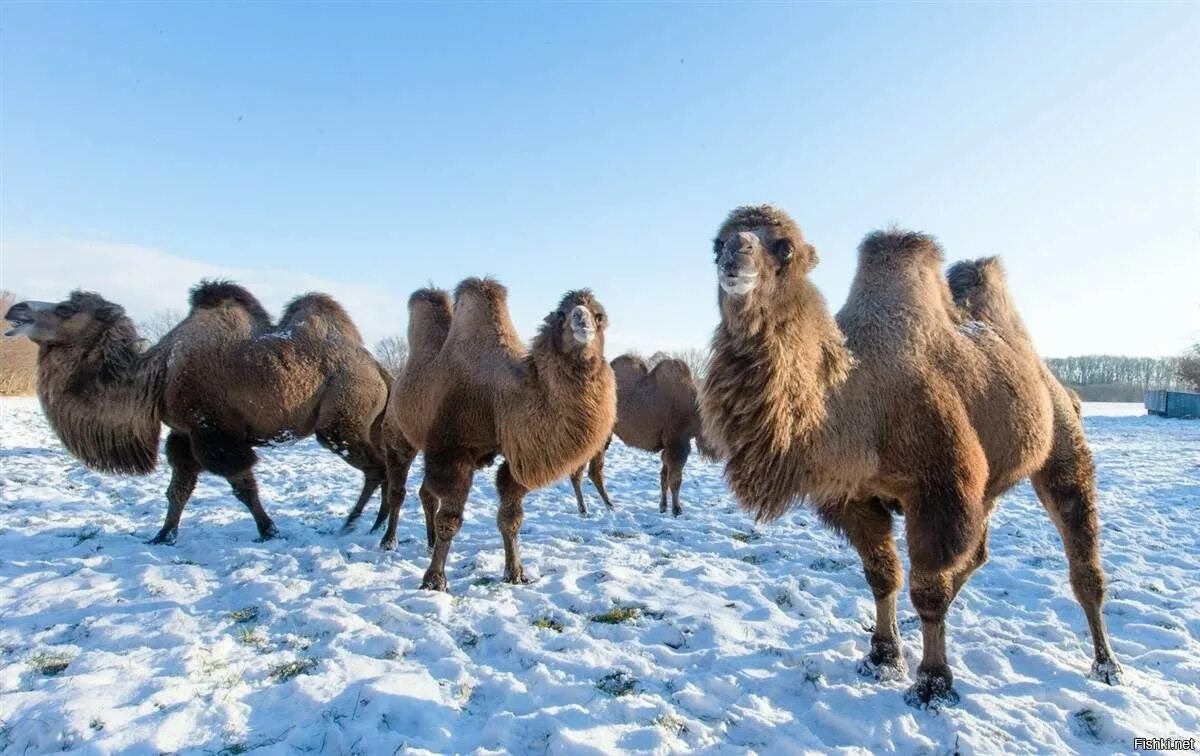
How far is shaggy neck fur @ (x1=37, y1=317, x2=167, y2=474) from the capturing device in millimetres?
6680

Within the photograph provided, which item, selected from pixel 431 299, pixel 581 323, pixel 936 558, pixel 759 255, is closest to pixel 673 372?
pixel 431 299

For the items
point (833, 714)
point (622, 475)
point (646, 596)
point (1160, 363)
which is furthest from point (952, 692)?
point (1160, 363)

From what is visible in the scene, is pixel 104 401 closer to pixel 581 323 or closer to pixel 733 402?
pixel 581 323

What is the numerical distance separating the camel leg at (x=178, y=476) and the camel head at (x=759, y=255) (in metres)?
6.17

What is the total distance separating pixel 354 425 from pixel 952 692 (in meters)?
6.24

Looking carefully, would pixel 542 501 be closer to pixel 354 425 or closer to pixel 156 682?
pixel 354 425

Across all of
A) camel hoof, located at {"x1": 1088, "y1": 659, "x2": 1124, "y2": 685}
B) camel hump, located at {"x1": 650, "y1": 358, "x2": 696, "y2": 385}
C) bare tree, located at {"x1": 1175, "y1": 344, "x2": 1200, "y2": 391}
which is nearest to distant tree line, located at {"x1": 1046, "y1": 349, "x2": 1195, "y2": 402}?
bare tree, located at {"x1": 1175, "y1": 344, "x2": 1200, "y2": 391}

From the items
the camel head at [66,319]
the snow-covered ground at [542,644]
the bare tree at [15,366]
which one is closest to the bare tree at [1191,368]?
the snow-covered ground at [542,644]

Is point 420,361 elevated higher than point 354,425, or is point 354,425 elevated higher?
point 420,361

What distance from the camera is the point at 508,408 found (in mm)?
5355

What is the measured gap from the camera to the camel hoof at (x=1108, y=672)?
12.4ft

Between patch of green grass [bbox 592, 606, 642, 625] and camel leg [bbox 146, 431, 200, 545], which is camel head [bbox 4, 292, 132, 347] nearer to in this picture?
camel leg [bbox 146, 431, 200, 545]

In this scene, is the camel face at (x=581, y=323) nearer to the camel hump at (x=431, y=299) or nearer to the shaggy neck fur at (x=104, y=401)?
the camel hump at (x=431, y=299)

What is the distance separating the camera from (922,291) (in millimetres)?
4008
